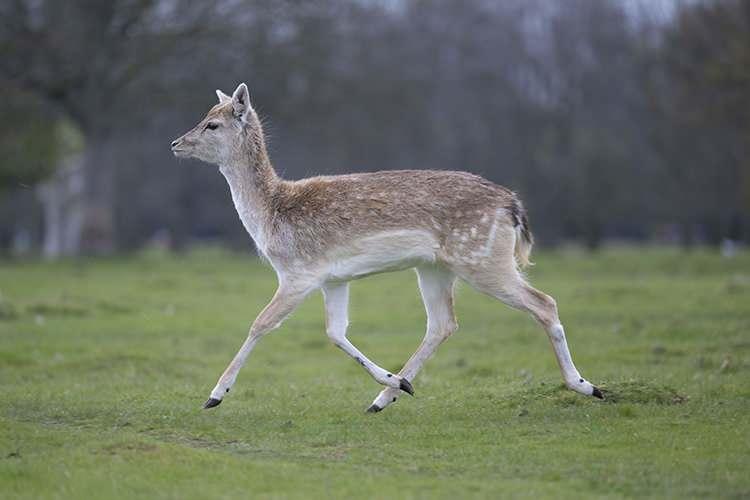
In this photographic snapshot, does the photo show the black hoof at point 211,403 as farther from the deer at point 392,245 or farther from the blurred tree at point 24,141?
the blurred tree at point 24,141

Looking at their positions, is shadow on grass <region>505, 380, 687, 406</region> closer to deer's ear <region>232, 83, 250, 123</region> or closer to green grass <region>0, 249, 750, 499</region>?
green grass <region>0, 249, 750, 499</region>

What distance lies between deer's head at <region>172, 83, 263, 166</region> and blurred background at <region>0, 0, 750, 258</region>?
20.7 meters

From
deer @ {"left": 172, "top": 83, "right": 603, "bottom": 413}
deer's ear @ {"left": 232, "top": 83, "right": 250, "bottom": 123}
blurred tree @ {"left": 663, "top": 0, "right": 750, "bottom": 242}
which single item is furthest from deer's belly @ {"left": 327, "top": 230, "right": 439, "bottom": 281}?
blurred tree @ {"left": 663, "top": 0, "right": 750, "bottom": 242}

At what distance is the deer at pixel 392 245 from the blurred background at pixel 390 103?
21.4m

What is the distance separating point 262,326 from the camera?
394 inches

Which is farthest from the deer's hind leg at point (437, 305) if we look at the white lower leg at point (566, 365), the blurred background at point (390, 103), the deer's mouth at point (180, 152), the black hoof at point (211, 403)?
the blurred background at point (390, 103)

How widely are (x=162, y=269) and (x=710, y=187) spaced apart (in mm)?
24549

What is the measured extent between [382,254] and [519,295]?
120cm

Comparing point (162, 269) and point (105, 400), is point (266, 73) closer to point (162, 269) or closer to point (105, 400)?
point (162, 269)

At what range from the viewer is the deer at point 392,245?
32.8ft

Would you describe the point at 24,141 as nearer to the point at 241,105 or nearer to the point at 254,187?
the point at 241,105

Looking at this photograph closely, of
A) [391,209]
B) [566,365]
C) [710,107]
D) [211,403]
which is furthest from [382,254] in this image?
[710,107]

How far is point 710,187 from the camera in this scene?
4925 centimetres

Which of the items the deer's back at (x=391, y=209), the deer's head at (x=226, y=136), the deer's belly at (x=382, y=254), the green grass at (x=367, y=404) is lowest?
the green grass at (x=367, y=404)
